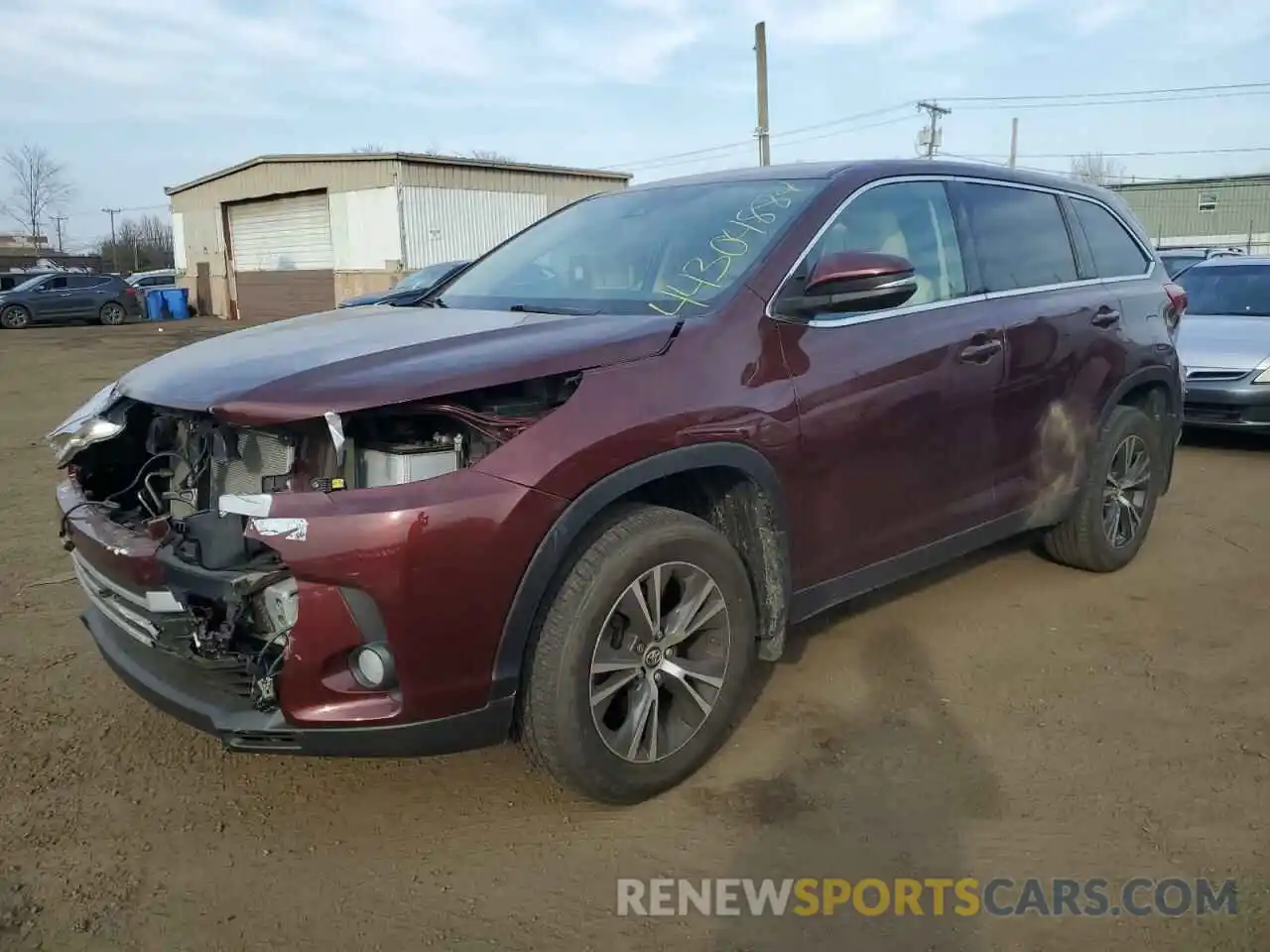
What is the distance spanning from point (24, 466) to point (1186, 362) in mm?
9333

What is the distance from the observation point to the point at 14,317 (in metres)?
29.2

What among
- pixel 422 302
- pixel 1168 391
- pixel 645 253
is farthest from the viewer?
pixel 1168 391

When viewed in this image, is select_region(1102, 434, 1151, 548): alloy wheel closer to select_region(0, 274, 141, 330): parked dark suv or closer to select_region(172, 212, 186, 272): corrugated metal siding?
select_region(0, 274, 141, 330): parked dark suv

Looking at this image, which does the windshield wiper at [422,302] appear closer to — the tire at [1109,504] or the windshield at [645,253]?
the windshield at [645,253]

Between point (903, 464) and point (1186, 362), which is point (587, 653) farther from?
point (1186, 362)

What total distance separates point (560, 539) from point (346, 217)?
27.5 m

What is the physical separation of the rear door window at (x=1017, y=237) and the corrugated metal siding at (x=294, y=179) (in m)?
24.2

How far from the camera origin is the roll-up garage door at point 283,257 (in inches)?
1171

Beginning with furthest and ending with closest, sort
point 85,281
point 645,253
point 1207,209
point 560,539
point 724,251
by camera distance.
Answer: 1. point 1207,209
2. point 85,281
3. point 645,253
4. point 724,251
5. point 560,539

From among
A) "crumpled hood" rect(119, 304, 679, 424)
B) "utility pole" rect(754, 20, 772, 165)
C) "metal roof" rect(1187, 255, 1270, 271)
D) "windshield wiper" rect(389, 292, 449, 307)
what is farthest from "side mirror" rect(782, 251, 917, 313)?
"utility pole" rect(754, 20, 772, 165)

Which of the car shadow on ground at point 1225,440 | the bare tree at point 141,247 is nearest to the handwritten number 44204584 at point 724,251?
the car shadow on ground at point 1225,440

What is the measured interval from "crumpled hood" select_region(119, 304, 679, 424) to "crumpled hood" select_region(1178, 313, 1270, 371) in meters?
6.41

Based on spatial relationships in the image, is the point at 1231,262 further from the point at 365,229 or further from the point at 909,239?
the point at 365,229

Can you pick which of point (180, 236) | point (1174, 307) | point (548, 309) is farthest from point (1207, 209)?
point (548, 309)
